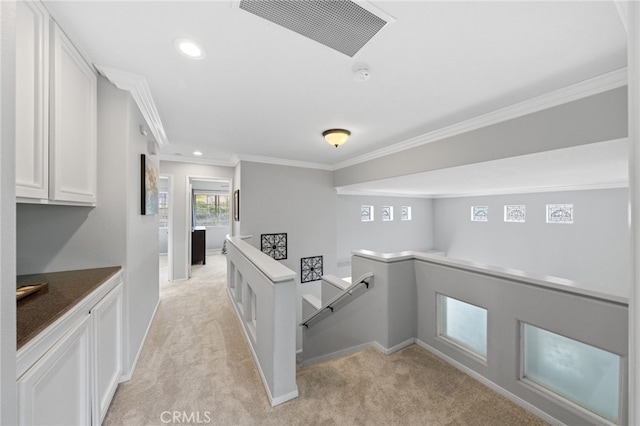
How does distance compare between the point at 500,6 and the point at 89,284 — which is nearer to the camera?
the point at 500,6

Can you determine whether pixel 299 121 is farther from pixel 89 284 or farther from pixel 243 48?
pixel 89 284

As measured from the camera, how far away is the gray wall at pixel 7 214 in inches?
24.4

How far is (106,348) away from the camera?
166 cm

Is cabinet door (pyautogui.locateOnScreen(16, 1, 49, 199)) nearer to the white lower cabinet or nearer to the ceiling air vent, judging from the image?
the white lower cabinet

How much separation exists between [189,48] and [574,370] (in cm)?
328

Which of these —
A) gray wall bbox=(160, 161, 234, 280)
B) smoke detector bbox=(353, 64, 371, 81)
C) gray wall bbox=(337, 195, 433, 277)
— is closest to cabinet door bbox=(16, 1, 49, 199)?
smoke detector bbox=(353, 64, 371, 81)

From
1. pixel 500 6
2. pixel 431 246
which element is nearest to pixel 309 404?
pixel 500 6

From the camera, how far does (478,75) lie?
6.27 ft

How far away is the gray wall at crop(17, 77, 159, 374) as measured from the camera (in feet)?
5.67

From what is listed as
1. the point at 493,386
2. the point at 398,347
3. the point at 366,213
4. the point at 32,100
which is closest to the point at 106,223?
the point at 32,100

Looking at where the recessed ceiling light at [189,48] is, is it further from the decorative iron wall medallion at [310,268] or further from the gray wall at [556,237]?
the gray wall at [556,237]

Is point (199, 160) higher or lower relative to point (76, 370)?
higher

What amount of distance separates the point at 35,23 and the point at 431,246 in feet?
31.1

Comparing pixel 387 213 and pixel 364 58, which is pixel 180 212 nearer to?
pixel 364 58
